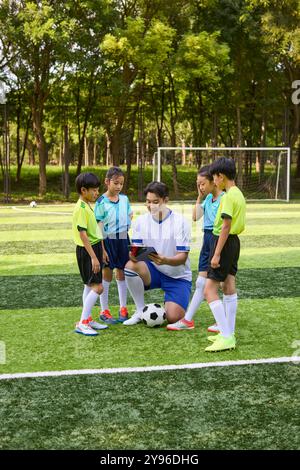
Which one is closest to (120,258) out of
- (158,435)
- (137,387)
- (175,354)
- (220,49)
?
(175,354)

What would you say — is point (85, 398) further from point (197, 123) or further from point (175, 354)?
point (197, 123)

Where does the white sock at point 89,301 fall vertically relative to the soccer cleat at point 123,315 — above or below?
above

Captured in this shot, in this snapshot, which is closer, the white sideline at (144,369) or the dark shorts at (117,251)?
the white sideline at (144,369)

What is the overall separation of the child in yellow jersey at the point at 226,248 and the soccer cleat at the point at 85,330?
3.78 ft

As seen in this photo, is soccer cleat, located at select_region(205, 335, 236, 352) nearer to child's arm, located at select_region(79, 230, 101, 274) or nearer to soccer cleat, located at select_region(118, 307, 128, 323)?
child's arm, located at select_region(79, 230, 101, 274)

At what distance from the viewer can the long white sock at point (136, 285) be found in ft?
20.9

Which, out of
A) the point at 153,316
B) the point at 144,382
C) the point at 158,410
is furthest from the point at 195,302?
the point at 158,410

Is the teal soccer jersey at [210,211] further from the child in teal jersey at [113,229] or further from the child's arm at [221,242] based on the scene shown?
the child's arm at [221,242]

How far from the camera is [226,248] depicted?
211 inches

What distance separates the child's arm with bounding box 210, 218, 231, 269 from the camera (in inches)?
205

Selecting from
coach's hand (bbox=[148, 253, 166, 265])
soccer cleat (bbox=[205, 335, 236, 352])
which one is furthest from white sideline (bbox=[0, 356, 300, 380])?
coach's hand (bbox=[148, 253, 166, 265])

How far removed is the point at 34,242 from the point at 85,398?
960cm

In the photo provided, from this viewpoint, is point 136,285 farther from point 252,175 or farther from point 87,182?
point 252,175

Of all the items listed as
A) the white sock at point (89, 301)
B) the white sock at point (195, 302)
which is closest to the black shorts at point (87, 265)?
the white sock at point (89, 301)
